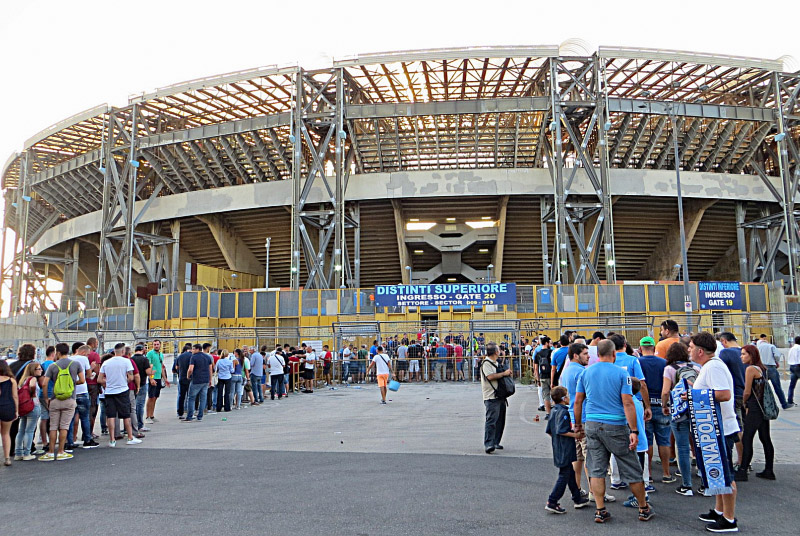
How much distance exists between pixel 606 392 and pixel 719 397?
88 cm

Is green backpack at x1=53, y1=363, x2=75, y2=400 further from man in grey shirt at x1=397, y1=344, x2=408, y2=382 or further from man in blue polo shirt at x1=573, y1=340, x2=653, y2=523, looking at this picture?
man in grey shirt at x1=397, y1=344, x2=408, y2=382

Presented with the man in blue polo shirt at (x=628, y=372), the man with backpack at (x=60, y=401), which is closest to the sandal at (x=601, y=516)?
the man in blue polo shirt at (x=628, y=372)

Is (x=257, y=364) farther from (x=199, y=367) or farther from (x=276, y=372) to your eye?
(x=199, y=367)

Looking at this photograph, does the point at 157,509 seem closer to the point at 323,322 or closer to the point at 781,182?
the point at 323,322

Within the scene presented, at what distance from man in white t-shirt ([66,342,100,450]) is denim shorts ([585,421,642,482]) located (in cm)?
705

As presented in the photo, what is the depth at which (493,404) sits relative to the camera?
8.03 m

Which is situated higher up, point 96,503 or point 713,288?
point 713,288

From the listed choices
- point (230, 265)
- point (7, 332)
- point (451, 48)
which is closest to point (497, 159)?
point (451, 48)

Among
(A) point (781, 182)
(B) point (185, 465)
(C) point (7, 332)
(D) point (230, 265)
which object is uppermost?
(A) point (781, 182)

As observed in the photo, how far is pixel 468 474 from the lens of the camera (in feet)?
22.1

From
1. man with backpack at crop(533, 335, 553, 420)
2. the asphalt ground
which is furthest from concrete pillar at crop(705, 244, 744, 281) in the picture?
man with backpack at crop(533, 335, 553, 420)

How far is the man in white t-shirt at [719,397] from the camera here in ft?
15.3

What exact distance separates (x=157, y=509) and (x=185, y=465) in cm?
204

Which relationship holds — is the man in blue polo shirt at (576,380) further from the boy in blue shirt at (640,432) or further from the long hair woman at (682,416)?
the long hair woman at (682,416)
